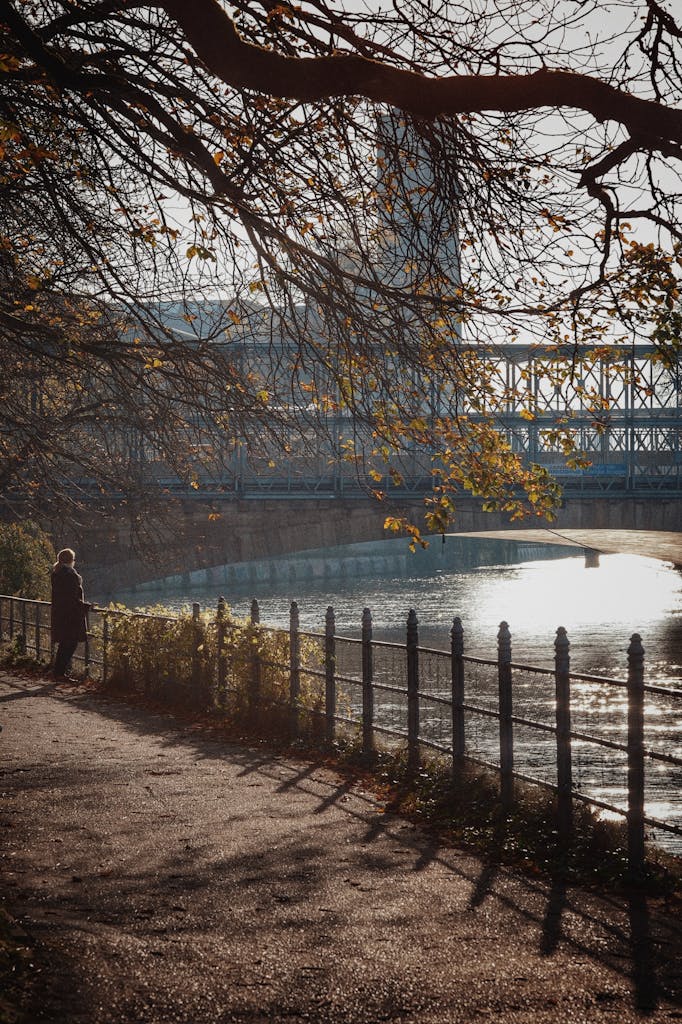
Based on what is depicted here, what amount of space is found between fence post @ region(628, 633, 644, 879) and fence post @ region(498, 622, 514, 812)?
4.15 feet

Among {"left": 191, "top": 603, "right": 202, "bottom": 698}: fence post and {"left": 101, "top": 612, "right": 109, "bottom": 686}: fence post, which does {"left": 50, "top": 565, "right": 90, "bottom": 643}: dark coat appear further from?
{"left": 191, "top": 603, "right": 202, "bottom": 698}: fence post

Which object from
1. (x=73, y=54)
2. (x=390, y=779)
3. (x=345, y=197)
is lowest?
(x=390, y=779)

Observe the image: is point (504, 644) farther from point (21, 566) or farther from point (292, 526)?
point (292, 526)

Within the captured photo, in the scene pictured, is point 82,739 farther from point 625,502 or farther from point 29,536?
point 625,502

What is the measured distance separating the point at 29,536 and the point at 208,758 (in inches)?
613

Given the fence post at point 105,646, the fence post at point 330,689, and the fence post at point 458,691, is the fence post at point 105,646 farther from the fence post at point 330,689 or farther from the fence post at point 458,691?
the fence post at point 458,691

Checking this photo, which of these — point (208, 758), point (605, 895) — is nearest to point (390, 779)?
point (208, 758)

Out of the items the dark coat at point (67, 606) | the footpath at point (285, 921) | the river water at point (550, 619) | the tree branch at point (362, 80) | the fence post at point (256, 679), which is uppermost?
the tree branch at point (362, 80)

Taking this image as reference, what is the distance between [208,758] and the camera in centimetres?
1022

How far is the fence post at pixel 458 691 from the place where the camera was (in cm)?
854

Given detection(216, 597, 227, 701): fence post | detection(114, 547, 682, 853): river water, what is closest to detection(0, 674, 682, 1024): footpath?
detection(216, 597, 227, 701): fence post

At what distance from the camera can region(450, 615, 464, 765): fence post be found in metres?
8.54

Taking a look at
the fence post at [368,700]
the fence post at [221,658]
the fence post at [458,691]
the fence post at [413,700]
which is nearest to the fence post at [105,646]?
the fence post at [221,658]

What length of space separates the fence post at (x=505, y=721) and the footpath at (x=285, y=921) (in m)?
0.70
